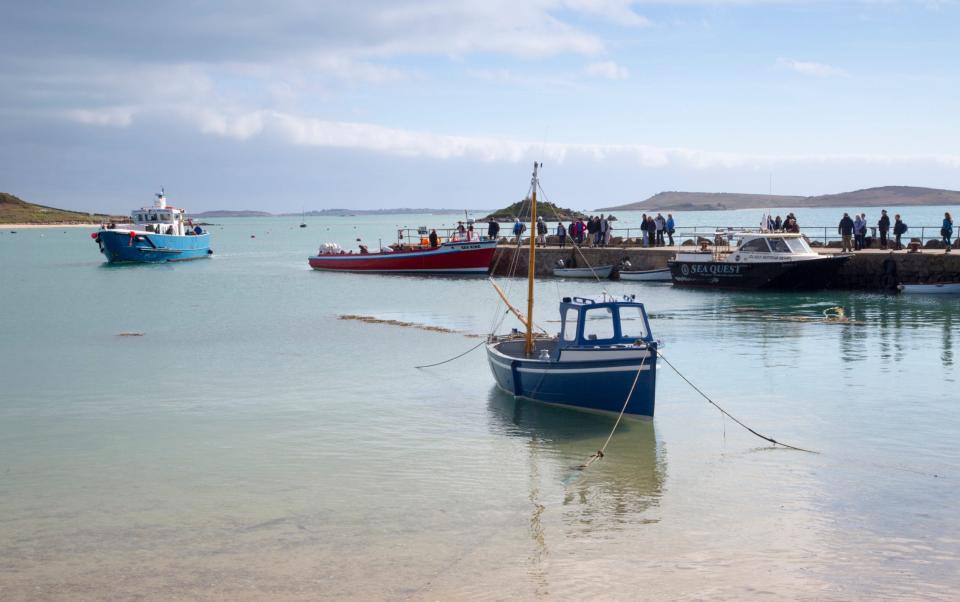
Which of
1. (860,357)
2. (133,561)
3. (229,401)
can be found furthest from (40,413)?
(860,357)

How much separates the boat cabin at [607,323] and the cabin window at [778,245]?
958 inches

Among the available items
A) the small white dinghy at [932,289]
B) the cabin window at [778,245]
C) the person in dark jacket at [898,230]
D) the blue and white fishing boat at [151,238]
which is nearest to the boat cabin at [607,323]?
the cabin window at [778,245]

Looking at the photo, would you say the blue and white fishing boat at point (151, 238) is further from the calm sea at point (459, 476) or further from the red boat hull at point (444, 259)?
the calm sea at point (459, 476)

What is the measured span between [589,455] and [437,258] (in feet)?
129

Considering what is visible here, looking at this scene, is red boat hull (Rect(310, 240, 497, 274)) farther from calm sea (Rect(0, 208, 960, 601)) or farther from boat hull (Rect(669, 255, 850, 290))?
calm sea (Rect(0, 208, 960, 601))

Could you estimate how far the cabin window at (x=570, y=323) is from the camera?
1641cm

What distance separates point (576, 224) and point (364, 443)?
1497 inches

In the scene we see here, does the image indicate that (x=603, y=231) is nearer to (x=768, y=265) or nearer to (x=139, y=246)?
(x=768, y=265)

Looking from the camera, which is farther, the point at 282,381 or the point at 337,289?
the point at 337,289

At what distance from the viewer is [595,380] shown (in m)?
16.0

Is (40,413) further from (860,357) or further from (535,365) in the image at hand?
(860,357)

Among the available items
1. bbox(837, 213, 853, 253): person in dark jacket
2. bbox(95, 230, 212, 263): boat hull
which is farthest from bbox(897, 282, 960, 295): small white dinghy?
bbox(95, 230, 212, 263): boat hull

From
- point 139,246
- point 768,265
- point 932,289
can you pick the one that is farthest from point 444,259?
point 139,246

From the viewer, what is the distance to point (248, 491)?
41.8 feet
